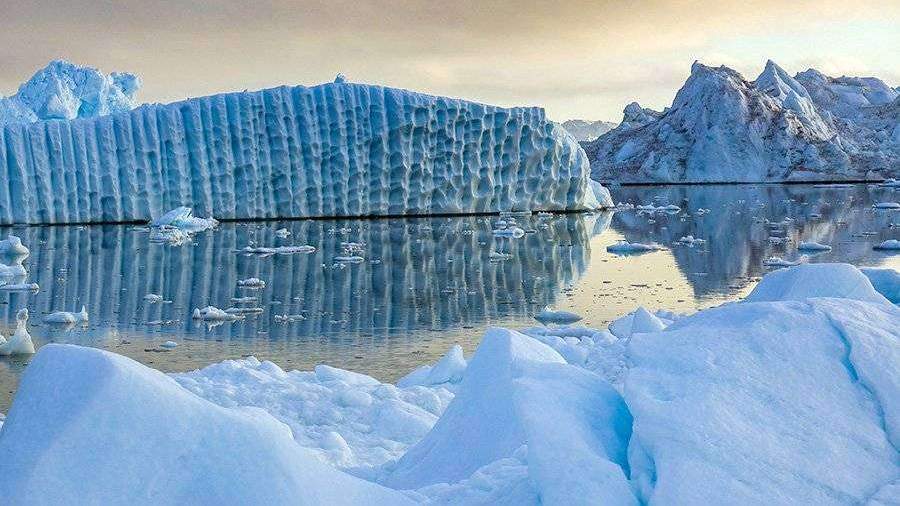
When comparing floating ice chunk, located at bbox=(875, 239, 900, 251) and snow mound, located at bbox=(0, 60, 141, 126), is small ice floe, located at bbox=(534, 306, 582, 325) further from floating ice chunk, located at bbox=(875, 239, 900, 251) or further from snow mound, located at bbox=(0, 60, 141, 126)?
snow mound, located at bbox=(0, 60, 141, 126)

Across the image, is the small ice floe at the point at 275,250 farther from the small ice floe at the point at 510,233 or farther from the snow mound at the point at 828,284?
the snow mound at the point at 828,284

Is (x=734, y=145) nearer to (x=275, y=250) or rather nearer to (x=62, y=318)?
(x=275, y=250)

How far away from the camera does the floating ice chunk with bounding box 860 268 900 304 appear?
23.7 feet

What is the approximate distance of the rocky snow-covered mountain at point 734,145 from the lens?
1950 inches

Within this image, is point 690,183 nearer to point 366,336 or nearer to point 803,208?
point 803,208

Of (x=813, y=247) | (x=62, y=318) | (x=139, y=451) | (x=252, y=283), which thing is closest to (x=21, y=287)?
(x=252, y=283)

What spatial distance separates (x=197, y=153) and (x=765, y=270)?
14.1 m

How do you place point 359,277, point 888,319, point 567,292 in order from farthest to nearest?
point 359,277
point 567,292
point 888,319

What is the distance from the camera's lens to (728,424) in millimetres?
2838

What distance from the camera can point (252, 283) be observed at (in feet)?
40.2

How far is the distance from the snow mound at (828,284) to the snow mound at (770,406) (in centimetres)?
148

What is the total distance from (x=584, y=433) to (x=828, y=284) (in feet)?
8.86

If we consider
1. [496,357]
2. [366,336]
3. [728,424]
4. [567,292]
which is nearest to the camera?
[728,424]

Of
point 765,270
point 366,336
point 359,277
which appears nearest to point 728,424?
point 366,336
